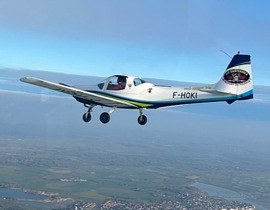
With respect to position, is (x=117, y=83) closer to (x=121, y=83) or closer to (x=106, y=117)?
(x=121, y=83)

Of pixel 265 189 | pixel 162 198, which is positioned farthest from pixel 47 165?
pixel 265 189

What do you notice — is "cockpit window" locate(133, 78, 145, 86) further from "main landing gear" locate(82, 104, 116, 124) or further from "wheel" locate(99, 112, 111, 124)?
"wheel" locate(99, 112, 111, 124)

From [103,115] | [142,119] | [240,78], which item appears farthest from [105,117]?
[240,78]

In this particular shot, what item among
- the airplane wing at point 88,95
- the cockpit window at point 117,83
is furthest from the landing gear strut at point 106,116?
the cockpit window at point 117,83

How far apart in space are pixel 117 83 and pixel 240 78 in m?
6.31

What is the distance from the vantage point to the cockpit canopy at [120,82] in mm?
22891

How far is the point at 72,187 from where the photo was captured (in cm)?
13900

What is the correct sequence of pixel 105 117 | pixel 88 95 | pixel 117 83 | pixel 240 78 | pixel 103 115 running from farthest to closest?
A: pixel 103 115 < pixel 105 117 < pixel 117 83 < pixel 88 95 < pixel 240 78

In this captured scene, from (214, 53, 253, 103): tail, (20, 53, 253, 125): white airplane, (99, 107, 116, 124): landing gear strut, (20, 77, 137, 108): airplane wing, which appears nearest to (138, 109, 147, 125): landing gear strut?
(20, 53, 253, 125): white airplane

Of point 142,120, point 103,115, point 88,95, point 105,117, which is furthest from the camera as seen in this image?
point 103,115

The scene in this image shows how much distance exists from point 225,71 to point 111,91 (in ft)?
Answer: 19.5

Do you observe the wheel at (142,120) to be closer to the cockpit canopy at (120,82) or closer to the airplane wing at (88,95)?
the airplane wing at (88,95)

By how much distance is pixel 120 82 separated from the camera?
23141 millimetres

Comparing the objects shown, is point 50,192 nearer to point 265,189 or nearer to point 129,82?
point 265,189
